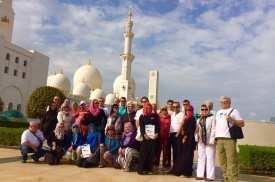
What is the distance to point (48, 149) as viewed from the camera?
1033cm

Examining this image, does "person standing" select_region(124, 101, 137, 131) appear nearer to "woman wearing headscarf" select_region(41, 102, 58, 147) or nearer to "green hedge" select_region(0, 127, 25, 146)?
"woman wearing headscarf" select_region(41, 102, 58, 147)

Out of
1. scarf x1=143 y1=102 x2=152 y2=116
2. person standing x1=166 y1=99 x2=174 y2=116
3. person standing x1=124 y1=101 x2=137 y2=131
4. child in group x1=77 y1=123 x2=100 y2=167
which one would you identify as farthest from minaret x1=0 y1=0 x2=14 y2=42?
scarf x1=143 y1=102 x2=152 y2=116

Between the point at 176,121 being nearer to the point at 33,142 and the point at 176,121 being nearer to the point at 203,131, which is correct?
the point at 203,131

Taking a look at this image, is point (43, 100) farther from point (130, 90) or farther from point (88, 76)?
point (88, 76)

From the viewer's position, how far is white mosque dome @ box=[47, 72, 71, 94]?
2094 inches

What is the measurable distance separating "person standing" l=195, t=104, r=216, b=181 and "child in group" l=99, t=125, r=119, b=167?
2.14 meters

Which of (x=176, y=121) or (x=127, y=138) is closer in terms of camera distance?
(x=127, y=138)

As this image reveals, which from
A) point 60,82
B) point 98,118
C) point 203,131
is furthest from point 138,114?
point 60,82

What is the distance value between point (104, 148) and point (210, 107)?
9.35 ft

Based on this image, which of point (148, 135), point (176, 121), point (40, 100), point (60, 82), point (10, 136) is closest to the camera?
point (148, 135)

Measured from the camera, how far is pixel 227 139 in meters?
8.05

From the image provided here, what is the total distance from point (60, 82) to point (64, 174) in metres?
46.2

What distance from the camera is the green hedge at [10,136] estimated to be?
1459 centimetres

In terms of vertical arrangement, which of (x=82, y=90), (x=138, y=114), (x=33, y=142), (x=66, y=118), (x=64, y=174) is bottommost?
(x=64, y=174)
